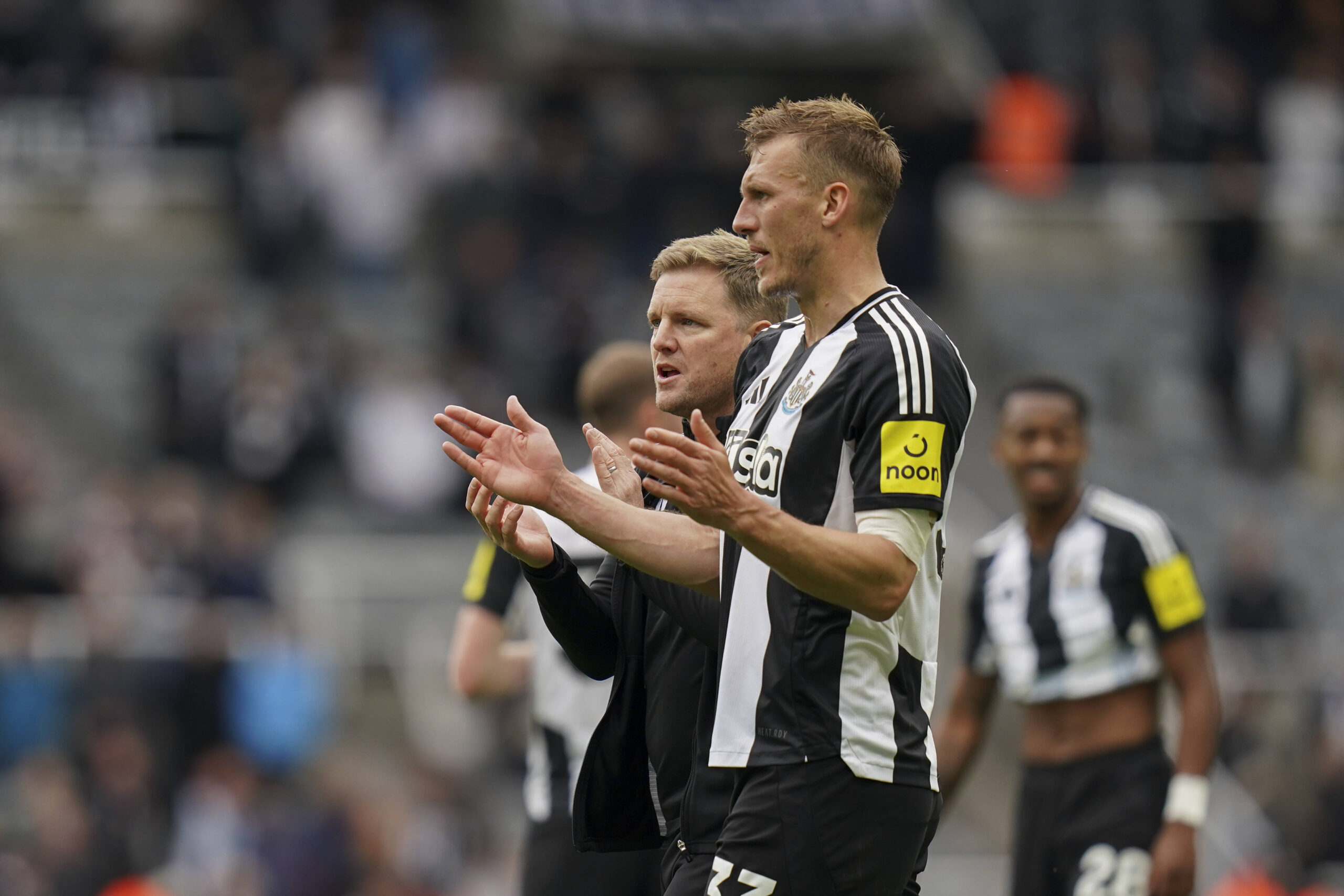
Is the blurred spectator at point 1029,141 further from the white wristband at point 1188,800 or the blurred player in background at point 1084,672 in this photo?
the white wristband at point 1188,800

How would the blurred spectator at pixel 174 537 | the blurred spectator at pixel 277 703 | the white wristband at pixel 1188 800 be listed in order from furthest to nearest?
the blurred spectator at pixel 174 537, the blurred spectator at pixel 277 703, the white wristband at pixel 1188 800

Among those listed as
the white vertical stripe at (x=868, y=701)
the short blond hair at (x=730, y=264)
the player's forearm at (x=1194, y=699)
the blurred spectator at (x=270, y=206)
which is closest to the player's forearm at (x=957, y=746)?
the player's forearm at (x=1194, y=699)

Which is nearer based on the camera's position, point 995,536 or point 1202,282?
point 995,536

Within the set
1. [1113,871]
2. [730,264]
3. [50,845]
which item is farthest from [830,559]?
[50,845]

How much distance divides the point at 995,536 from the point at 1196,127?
566 inches

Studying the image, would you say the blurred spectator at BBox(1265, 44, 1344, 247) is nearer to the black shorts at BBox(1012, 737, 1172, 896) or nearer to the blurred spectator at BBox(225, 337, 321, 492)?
the blurred spectator at BBox(225, 337, 321, 492)

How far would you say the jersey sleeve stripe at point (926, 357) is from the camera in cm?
440

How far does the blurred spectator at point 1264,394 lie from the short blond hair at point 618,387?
13.3 meters

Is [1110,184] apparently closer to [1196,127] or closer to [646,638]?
[1196,127]

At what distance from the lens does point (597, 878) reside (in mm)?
6426

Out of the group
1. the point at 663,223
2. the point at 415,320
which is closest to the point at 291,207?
the point at 415,320

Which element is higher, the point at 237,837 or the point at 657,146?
the point at 657,146

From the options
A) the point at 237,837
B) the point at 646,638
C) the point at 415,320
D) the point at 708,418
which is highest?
the point at 415,320

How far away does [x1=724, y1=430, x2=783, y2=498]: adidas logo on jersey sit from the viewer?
4.57 metres
